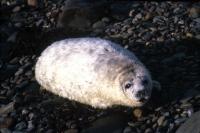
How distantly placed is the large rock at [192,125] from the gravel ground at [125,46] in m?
0.33

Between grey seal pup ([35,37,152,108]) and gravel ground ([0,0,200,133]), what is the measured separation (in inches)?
7.1

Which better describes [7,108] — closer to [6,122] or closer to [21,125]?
[6,122]

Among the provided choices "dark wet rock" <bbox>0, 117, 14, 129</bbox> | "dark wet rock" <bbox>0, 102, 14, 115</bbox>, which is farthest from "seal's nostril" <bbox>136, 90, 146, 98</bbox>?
"dark wet rock" <bbox>0, 102, 14, 115</bbox>

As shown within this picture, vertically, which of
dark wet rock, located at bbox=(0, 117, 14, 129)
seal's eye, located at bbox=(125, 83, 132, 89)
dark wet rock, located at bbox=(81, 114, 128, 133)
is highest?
seal's eye, located at bbox=(125, 83, 132, 89)

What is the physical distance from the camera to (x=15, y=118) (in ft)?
23.6

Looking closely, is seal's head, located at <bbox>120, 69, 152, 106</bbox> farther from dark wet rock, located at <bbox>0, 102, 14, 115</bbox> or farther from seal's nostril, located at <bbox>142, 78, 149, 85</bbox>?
dark wet rock, located at <bbox>0, 102, 14, 115</bbox>

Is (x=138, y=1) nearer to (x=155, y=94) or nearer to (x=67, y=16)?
(x=67, y=16)

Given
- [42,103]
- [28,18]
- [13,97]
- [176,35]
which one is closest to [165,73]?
[176,35]

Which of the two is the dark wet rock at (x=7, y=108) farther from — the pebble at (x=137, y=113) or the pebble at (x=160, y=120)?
the pebble at (x=160, y=120)

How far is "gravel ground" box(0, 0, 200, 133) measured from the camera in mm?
6484

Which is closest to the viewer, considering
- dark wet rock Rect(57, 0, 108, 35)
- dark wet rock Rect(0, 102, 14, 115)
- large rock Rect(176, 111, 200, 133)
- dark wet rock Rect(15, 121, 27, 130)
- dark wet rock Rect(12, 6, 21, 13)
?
large rock Rect(176, 111, 200, 133)

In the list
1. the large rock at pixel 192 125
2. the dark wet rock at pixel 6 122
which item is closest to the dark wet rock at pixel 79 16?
the dark wet rock at pixel 6 122

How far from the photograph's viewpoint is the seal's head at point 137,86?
20.2ft

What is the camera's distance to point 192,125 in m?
5.55
